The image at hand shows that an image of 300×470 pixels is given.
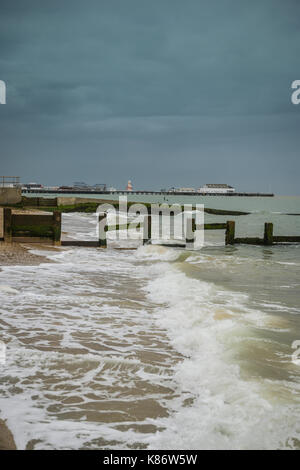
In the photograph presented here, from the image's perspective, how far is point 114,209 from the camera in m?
50.3

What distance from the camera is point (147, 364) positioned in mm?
5012

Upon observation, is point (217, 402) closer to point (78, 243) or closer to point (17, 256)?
point (17, 256)

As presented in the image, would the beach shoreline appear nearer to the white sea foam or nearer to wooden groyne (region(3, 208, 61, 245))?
wooden groyne (region(3, 208, 61, 245))

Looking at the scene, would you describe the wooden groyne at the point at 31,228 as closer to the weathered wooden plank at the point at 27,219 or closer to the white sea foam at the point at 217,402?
the weathered wooden plank at the point at 27,219

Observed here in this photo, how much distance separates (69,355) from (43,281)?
4.92 meters

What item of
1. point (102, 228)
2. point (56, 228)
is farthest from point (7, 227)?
point (102, 228)

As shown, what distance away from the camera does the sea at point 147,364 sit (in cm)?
353

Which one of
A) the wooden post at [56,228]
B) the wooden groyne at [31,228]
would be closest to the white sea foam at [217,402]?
the wooden post at [56,228]

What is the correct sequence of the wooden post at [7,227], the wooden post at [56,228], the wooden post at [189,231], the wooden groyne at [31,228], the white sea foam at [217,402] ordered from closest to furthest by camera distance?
the white sea foam at [217,402] → the wooden post at [7,227] → the wooden groyne at [31,228] → the wooden post at [56,228] → the wooden post at [189,231]

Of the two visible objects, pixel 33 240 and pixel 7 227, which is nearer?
pixel 7 227

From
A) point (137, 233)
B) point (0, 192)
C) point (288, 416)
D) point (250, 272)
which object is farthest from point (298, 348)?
point (0, 192)

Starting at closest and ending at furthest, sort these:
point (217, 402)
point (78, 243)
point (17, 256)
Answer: point (217, 402), point (17, 256), point (78, 243)

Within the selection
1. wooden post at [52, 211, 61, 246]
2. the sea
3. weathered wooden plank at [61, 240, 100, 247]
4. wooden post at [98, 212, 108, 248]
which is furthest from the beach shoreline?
wooden post at [98, 212, 108, 248]
